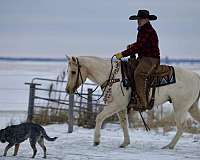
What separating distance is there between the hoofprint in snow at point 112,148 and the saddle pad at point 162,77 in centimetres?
121

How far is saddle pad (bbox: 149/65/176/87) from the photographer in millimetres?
10414

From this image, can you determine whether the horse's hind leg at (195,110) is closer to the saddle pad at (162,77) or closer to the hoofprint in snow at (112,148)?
the hoofprint in snow at (112,148)

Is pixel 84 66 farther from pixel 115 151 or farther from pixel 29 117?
pixel 29 117

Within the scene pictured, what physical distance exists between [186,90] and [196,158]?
6.32 ft

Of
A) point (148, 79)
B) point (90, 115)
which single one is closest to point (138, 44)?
point (148, 79)

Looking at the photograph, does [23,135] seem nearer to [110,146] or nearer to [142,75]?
[110,146]

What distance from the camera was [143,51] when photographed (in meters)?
10.2

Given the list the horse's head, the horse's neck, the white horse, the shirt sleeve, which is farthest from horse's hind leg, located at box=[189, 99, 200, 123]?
the horse's head

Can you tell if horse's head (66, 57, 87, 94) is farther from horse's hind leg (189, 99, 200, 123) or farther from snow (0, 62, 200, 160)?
horse's hind leg (189, 99, 200, 123)

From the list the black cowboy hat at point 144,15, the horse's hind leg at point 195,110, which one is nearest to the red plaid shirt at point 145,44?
the black cowboy hat at point 144,15

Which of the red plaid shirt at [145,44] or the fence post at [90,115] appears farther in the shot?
the fence post at [90,115]

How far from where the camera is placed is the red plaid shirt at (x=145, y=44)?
1017 centimetres

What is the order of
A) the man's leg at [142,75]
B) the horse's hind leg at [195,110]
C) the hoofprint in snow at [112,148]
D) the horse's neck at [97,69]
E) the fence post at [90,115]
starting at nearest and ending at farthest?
1. the hoofprint in snow at [112,148]
2. the man's leg at [142,75]
3. the horse's neck at [97,69]
4. the horse's hind leg at [195,110]
5. the fence post at [90,115]

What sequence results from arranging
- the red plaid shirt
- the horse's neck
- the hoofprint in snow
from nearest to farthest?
the hoofprint in snow, the red plaid shirt, the horse's neck
